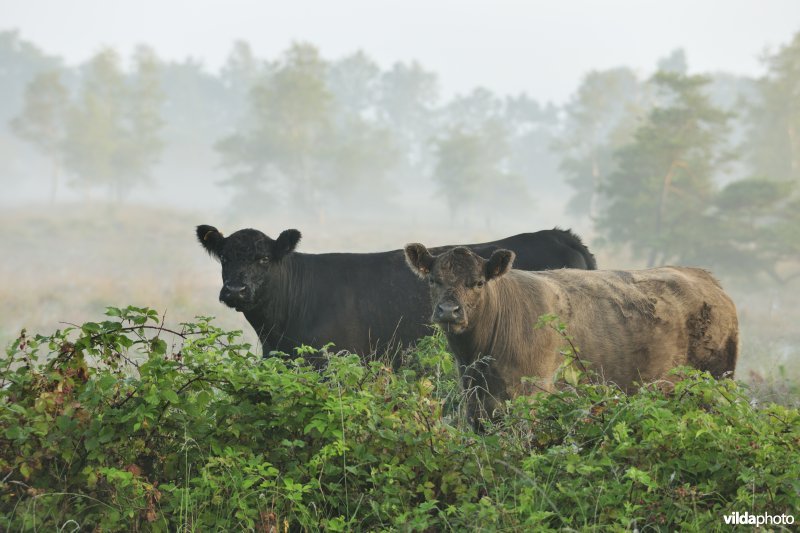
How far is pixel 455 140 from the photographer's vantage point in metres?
72.2

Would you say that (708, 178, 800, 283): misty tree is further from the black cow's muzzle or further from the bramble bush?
the bramble bush

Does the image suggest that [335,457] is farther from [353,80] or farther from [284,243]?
[353,80]

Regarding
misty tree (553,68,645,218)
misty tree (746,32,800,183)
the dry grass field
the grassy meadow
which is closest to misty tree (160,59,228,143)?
the dry grass field

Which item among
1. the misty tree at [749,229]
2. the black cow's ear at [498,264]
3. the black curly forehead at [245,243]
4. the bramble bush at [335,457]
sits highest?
the misty tree at [749,229]

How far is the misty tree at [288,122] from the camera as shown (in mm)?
66375

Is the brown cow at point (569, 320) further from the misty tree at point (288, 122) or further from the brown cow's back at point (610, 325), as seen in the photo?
the misty tree at point (288, 122)

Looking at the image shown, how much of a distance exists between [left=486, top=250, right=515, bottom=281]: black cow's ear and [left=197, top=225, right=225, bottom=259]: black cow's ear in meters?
3.61

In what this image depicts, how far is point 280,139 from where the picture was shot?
67.0 metres

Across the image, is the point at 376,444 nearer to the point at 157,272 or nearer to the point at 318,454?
the point at 318,454

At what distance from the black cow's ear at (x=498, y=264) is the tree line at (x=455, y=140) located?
3013cm

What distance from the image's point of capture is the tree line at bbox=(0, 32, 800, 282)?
3716cm

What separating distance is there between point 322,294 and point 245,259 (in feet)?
3.94

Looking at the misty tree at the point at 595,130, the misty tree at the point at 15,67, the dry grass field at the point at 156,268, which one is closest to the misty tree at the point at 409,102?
the misty tree at the point at 595,130

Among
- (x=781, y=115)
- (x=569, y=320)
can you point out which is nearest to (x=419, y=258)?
(x=569, y=320)
